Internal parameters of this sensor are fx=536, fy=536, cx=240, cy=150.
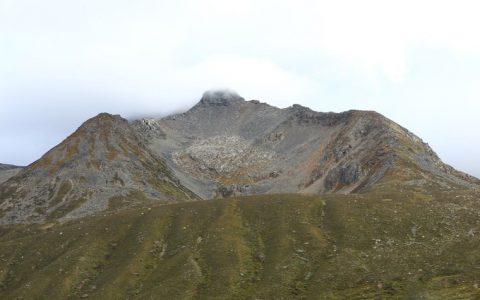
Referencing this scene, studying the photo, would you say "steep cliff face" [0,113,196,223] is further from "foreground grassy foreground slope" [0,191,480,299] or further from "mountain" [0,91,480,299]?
"foreground grassy foreground slope" [0,191,480,299]

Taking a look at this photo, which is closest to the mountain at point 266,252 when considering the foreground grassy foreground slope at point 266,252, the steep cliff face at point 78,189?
the foreground grassy foreground slope at point 266,252

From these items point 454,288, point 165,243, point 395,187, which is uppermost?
point 395,187

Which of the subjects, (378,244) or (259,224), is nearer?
(378,244)

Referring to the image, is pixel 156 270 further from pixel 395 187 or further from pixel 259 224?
pixel 395 187

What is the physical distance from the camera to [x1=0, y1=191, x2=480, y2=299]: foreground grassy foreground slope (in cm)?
6266

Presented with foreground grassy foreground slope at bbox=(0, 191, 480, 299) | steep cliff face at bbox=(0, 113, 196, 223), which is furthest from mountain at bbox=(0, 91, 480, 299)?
steep cliff face at bbox=(0, 113, 196, 223)

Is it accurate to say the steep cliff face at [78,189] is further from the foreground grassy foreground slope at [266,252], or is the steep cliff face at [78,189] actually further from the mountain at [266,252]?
the foreground grassy foreground slope at [266,252]

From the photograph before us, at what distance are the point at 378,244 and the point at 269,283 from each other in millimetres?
17606

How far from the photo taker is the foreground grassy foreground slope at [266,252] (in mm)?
62656

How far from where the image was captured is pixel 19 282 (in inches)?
3137

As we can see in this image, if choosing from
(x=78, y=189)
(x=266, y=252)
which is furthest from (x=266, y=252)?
(x=78, y=189)

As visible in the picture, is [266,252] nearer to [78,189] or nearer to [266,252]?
[266,252]

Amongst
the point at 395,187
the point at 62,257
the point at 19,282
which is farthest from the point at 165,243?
the point at 395,187

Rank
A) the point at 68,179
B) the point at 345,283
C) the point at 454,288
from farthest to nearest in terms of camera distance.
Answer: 1. the point at 68,179
2. the point at 345,283
3. the point at 454,288
